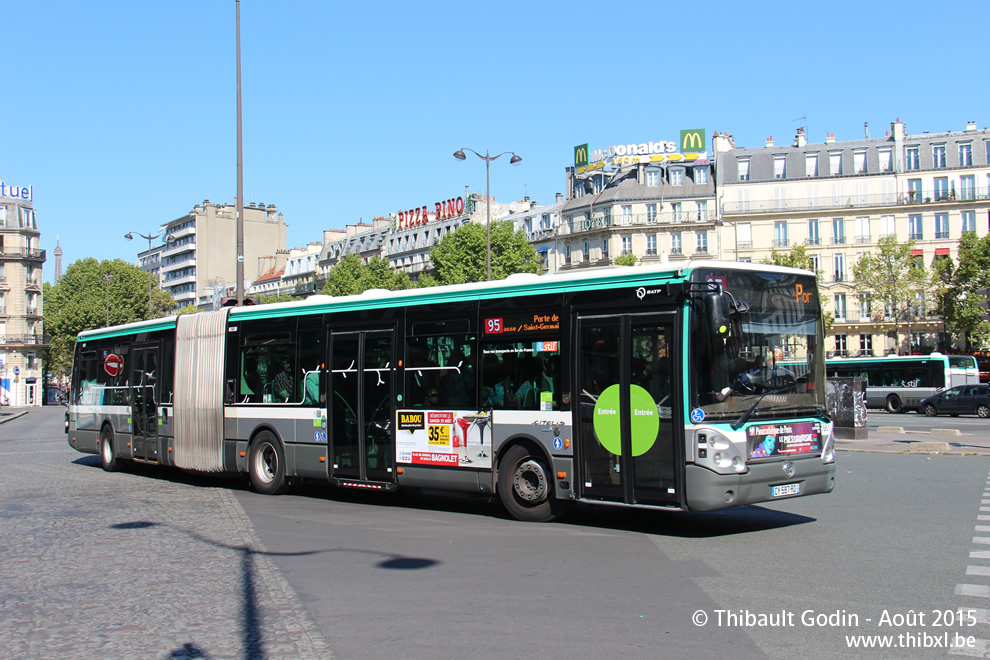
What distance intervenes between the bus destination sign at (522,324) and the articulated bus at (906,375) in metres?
39.4

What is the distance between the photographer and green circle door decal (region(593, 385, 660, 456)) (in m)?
10.1

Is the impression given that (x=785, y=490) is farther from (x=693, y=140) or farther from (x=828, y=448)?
(x=693, y=140)

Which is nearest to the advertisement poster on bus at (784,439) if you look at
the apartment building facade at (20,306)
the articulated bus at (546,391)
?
the articulated bus at (546,391)

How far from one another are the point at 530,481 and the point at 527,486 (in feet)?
0.25

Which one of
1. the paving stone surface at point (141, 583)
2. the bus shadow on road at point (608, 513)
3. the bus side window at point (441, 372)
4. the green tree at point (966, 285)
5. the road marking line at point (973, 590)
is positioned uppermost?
the green tree at point (966, 285)

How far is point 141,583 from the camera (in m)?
8.03

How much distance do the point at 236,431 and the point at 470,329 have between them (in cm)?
575

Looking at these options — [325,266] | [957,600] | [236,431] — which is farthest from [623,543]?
[325,266]

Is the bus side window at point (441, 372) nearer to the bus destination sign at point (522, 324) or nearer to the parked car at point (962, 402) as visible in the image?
the bus destination sign at point (522, 324)

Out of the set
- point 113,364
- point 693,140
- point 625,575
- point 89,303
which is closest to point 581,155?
point 693,140

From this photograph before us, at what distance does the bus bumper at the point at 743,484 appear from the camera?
960cm

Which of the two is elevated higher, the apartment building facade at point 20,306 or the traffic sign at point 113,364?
the apartment building facade at point 20,306

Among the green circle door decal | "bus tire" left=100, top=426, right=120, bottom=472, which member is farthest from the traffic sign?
the green circle door decal

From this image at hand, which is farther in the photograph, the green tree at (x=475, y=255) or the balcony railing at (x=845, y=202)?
the balcony railing at (x=845, y=202)
